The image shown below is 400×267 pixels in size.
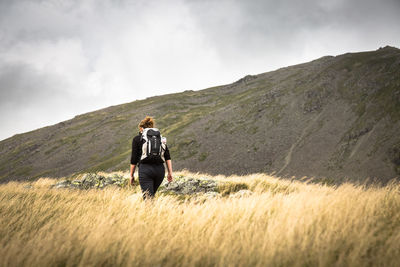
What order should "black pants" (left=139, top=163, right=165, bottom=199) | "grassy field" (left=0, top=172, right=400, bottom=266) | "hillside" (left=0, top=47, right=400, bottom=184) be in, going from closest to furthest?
"grassy field" (left=0, top=172, right=400, bottom=266)
"black pants" (left=139, top=163, right=165, bottom=199)
"hillside" (left=0, top=47, right=400, bottom=184)

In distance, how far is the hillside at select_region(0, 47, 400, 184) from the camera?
46.6 meters

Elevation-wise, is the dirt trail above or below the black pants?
below

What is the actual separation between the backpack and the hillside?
44.5 meters

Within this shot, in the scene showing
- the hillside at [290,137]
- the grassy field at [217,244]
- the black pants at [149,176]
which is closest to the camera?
the grassy field at [217,244]

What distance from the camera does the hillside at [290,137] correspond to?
46.6 m

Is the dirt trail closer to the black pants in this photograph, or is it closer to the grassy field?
the black pants

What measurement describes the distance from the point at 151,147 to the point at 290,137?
60.0 meters

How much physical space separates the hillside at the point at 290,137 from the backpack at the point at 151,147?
146 feet

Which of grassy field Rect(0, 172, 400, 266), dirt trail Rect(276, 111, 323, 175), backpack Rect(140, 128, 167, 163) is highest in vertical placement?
backpack Rect(140, 128, 167, 163)

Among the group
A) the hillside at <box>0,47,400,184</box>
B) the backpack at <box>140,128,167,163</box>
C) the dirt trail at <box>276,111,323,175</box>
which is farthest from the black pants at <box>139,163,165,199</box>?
the dirt trail at <box>276,111,323,175</box>

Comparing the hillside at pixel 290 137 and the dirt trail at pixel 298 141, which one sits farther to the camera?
the dirt trail at pixel 298 141

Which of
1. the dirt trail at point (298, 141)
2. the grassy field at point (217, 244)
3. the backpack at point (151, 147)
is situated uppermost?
the backpack at point (151, 147)

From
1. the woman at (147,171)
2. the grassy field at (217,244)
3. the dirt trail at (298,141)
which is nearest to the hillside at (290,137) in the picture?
the dirt trail at (298,141)

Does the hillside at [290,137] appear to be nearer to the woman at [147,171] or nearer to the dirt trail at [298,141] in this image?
the dirt trail at [298,141]
